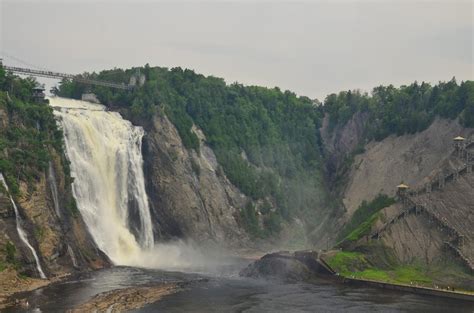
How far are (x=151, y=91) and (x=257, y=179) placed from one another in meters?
33.2

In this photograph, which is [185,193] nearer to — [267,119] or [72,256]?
[72,256]

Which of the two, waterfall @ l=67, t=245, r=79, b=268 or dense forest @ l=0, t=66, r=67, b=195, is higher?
dense forest @ l=0, t=66, r=67, b=195

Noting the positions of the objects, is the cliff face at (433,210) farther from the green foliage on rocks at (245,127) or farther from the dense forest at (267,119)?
the green foliage on rocks at (245,127)

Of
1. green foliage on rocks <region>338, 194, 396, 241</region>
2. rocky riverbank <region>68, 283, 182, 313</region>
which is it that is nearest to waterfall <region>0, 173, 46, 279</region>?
rocky riverbank <region>68, 283, 182, 313</region>

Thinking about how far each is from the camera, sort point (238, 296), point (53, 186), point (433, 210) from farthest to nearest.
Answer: point (433, 210) → point (53, 186) → point (238, 296)

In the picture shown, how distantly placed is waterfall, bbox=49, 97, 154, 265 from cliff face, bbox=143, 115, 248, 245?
2.99 m

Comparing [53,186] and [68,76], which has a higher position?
[68,76]

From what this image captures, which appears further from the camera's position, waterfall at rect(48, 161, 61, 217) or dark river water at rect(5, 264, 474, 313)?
waterfall at rect(48, 161, 61, 217)

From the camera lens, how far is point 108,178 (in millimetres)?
115750

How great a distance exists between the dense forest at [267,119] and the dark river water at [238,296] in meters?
46.4

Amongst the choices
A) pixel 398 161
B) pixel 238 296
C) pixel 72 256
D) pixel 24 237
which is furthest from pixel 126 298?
pixel 398 161

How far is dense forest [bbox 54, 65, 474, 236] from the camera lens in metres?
141

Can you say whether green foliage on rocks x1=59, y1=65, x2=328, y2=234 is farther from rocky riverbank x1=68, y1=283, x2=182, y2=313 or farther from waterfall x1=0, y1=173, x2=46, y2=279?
rocky riverbank x1=68, y1=283, x2=182, y2=313

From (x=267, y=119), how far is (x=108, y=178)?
69.9m
